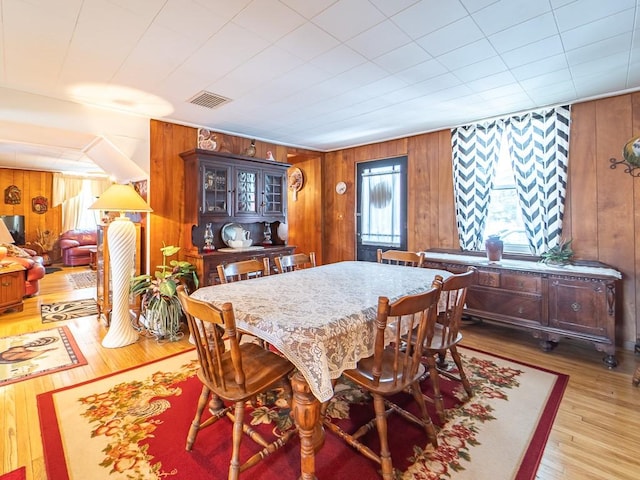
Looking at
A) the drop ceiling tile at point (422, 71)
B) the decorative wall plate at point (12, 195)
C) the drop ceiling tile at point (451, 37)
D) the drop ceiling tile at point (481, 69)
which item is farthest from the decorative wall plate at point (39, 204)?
the drop ceiling tile at point (481, 69)

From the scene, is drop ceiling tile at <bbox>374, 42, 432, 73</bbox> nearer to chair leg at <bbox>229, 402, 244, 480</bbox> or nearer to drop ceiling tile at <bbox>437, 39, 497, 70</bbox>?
drop ceiling tile at <bbox>437, 39, 497, 70</bbox>

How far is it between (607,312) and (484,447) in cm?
187

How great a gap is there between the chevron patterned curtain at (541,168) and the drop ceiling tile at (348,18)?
2504 mm

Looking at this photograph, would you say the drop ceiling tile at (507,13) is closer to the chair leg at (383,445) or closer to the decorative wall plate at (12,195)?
the chair leg at (383,445)

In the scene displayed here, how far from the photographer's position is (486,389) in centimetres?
232

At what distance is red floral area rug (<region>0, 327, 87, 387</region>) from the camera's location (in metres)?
2.56

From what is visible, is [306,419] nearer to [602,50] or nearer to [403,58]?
[403,58]

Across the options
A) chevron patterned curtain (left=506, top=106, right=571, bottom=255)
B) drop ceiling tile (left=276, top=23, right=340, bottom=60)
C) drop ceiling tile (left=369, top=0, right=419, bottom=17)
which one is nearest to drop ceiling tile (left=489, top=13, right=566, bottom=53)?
drop ceiling tile (left=369, top=0, right=419, bottom=17)

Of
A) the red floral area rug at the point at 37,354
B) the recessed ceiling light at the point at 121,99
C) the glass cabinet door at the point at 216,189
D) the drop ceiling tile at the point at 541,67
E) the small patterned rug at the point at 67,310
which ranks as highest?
the recessed ceiling light at the point at 121,99

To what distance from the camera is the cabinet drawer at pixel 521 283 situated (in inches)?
119

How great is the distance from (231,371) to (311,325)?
0.57 m

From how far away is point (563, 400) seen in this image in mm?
2178

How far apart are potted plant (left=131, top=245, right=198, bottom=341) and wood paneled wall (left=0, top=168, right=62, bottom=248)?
6886 mm

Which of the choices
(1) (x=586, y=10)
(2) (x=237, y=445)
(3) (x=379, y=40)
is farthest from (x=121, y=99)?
(1) (x=586, y=10)
